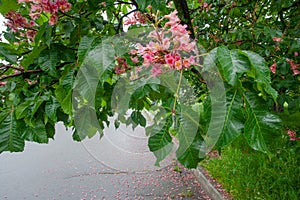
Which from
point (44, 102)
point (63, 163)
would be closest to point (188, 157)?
point (44, 102)

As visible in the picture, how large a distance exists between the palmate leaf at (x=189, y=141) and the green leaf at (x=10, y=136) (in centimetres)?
44

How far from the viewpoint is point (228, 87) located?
0.61 meters

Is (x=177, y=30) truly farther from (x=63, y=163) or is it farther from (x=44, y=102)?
(x=63, y=163)

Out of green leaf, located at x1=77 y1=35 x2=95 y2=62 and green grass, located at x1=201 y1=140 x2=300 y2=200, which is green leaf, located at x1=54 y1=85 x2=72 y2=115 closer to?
green leaf, located at x1=77 y1=35 x2=95 y2=62

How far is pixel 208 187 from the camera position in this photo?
10.7 feet

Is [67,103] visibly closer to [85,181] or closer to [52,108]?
[52,108]

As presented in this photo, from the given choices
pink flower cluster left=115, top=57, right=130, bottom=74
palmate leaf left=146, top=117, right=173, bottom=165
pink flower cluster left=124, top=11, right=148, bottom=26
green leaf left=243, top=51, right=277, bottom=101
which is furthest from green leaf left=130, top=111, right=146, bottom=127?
green leaf left=243, top=51, right=277, bottom=101

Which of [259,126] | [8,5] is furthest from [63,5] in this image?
[259,126]

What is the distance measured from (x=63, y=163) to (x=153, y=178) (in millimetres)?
1794

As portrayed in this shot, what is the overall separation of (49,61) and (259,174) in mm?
2632

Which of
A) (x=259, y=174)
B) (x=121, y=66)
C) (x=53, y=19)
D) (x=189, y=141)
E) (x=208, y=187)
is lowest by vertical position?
(x=208, y=187)

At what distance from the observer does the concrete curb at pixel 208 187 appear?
296 centimetres

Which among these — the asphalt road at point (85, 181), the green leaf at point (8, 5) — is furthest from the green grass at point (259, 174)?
the green leaf at point (8, 5)

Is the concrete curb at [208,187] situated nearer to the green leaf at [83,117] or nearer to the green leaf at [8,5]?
the green leaf at [83,117]
